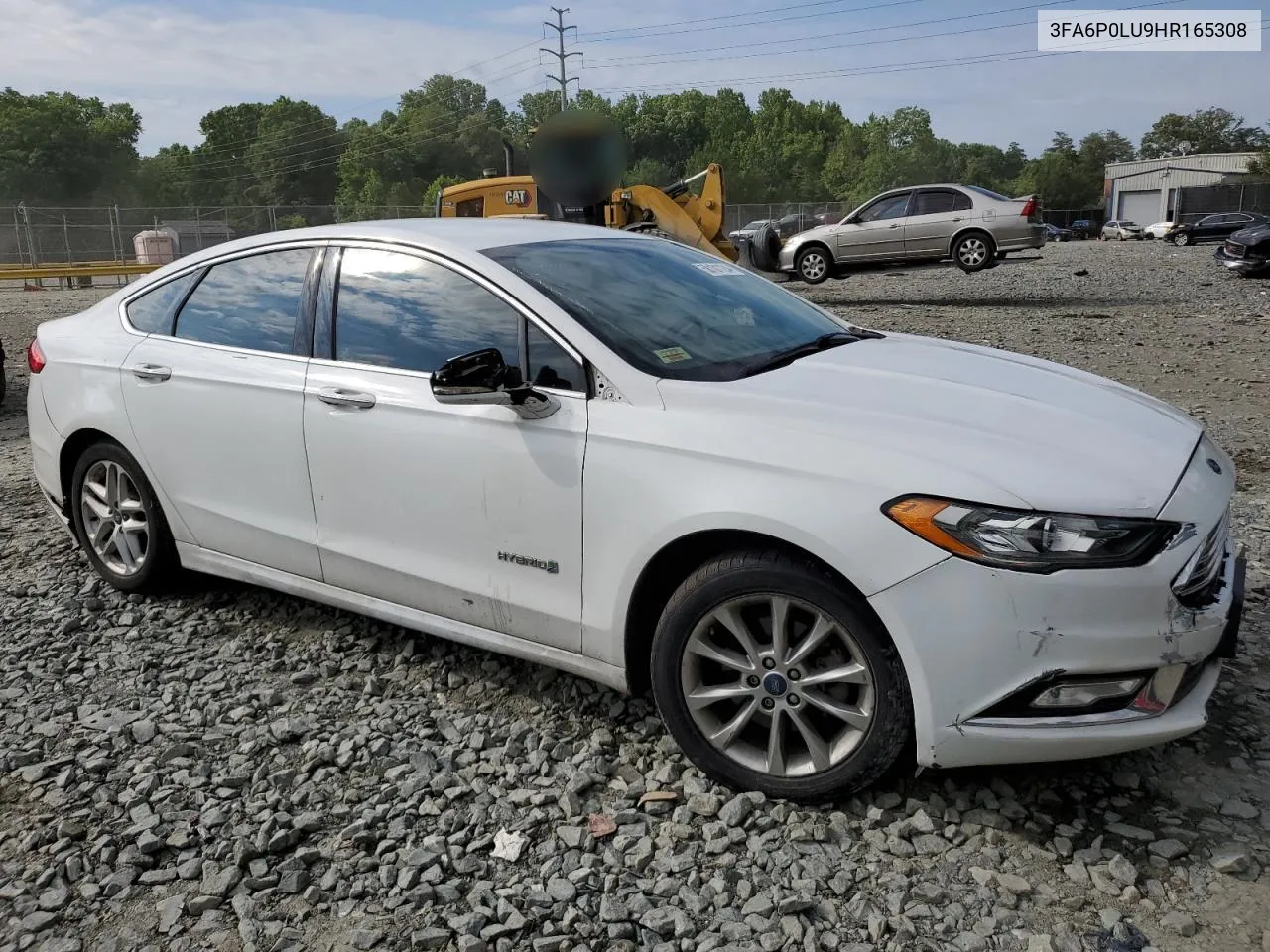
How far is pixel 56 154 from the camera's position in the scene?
7881 cm

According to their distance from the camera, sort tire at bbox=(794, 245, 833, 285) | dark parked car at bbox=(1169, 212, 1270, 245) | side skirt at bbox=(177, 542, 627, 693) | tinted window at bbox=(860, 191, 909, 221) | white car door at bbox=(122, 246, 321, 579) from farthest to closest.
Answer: dark parked car at bbox=(1169, 212, 1270, 245)
tire at bbox=(794, 245, 833, 285)
tinted window at bbox=(860, 191, 909, 221)
white car door at bbox=(122, 246, 321, 579)
side skirt at bbox=(177, 542, 627, 693)

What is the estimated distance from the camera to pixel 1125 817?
277 cm

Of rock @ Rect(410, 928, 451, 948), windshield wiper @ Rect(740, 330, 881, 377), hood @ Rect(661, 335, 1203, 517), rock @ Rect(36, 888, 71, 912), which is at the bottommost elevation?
rock @ Rect(410, 928, 451, 948)

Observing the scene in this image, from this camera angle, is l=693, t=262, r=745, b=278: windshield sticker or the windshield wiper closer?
the windshield wiper

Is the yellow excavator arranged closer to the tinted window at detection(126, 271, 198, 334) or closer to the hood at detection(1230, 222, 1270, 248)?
the hood at detection(1230, 222, 1270, 248)

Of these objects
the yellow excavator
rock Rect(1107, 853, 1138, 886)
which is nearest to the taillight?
rock Rect(1107, 853, 1138, 886)

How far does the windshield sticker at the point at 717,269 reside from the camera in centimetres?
394

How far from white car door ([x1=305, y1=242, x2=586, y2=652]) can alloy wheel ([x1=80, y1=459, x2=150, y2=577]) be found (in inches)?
49.1

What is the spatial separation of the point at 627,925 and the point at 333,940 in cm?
70

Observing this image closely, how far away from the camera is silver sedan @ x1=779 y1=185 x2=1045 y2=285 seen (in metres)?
15.9

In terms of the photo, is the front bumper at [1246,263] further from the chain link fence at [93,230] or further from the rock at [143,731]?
the chain link fence at [93,230]

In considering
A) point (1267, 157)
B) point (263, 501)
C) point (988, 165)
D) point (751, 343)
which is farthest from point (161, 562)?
point (988, 165)

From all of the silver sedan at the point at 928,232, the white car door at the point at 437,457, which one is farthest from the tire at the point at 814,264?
the white car door at the point at 437,457

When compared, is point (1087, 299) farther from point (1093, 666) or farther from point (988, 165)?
point (988, 165)
